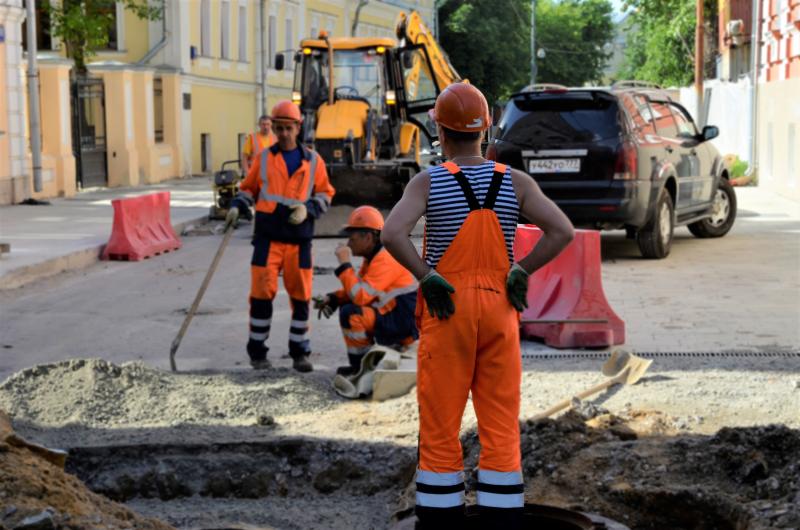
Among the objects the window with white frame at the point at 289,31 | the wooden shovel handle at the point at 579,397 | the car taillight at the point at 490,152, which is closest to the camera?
the car taillight at the point at 490,152

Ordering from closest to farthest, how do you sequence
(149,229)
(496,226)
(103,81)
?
(496,226) → (149,229) → (103,81)

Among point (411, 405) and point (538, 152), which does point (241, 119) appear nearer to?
point (538, 152)

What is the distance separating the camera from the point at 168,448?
6.96 meters

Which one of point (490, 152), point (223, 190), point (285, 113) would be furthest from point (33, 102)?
point (490, 152)

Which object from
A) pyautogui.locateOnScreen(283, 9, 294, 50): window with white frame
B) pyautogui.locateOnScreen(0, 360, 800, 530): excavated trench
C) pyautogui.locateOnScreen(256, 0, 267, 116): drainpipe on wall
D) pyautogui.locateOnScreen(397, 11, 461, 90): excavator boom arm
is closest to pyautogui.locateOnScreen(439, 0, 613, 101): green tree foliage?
pyautogui.locateOnScreen(283, 9, 294, 50): window with white frame

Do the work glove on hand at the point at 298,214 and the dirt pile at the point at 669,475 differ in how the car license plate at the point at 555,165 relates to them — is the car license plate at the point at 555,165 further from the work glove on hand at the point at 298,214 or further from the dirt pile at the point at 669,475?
the dirt pile at the point at 669,475

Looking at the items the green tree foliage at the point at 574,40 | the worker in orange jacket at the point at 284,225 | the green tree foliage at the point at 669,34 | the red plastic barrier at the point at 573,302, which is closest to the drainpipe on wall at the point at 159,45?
the green tree foliage at the point at 669,34

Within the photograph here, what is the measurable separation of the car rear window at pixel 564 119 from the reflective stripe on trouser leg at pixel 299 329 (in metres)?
6.71

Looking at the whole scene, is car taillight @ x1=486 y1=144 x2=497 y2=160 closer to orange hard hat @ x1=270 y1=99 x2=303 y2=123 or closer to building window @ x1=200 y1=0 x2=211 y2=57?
orange hard hat @ x1=270 y1=99 x2=303 y2=123

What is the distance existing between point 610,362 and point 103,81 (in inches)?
1009

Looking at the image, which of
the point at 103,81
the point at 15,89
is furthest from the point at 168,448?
the point at 103,81

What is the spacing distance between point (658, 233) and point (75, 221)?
1000cm

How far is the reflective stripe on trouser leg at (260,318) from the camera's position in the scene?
30.6ft

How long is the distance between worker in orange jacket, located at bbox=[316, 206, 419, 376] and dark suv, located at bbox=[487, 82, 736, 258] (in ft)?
20.6
